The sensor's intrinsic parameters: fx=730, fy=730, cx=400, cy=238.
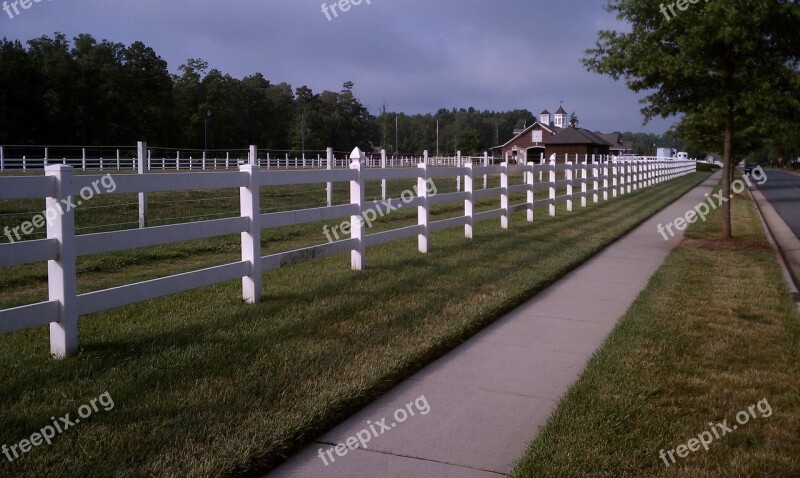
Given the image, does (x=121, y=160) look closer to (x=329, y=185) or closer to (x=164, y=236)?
(x=329, y=185)

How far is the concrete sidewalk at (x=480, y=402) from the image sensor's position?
418cm

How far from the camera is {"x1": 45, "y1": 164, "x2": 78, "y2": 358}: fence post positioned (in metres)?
5.33

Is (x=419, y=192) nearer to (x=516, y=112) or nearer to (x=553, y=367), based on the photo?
(x=553, y=367)

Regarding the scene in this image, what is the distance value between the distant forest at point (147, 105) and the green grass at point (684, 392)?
124 feet

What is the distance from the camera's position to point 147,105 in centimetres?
4912

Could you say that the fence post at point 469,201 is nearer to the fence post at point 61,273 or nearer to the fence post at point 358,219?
the fence post at point 358,219

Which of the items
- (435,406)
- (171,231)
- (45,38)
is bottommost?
(435,406)

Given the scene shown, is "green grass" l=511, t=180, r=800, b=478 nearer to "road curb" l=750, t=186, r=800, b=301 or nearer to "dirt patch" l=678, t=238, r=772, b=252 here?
"road curb" l=750, t=186, r=800, b=301

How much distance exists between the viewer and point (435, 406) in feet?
16.6

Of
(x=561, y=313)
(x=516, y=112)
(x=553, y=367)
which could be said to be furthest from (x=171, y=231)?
(x=516, y=112)

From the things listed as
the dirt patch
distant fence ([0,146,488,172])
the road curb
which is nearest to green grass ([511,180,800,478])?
the road curb

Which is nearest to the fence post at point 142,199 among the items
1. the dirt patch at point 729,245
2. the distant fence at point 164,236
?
the distant fence at point 164,236

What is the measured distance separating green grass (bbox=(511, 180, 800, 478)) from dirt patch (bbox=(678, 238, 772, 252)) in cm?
441

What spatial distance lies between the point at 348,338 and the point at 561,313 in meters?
2.80
